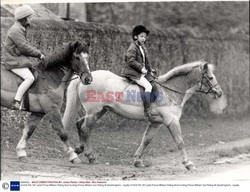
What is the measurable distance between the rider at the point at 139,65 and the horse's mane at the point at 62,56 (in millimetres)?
987

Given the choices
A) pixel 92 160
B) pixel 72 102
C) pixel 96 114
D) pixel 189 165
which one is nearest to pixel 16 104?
pixel 72 102

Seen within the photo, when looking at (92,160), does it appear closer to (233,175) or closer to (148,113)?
(148,113)

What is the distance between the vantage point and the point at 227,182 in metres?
7.57

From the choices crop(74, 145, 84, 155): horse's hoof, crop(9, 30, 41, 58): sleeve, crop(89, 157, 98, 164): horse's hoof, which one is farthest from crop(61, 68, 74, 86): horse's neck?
crop(89, 157, 98, 164): horse's hoof

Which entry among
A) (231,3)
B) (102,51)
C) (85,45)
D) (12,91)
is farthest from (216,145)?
(231,3)

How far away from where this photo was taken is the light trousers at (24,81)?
23.0 feet

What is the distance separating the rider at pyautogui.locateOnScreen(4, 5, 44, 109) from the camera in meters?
7.04

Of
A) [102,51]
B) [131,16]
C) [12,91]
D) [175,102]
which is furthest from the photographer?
[131,16]

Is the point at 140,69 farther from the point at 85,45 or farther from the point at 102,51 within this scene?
the point at 102,51

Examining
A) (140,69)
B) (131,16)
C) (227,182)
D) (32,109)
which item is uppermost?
(131,16)

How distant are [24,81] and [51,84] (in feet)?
1.65

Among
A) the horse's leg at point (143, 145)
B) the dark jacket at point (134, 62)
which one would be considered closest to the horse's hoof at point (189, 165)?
the horse's leg at point (143, 145)

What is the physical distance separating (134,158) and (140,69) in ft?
5.50

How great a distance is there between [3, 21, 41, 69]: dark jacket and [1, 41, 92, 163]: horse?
185 millimetres
